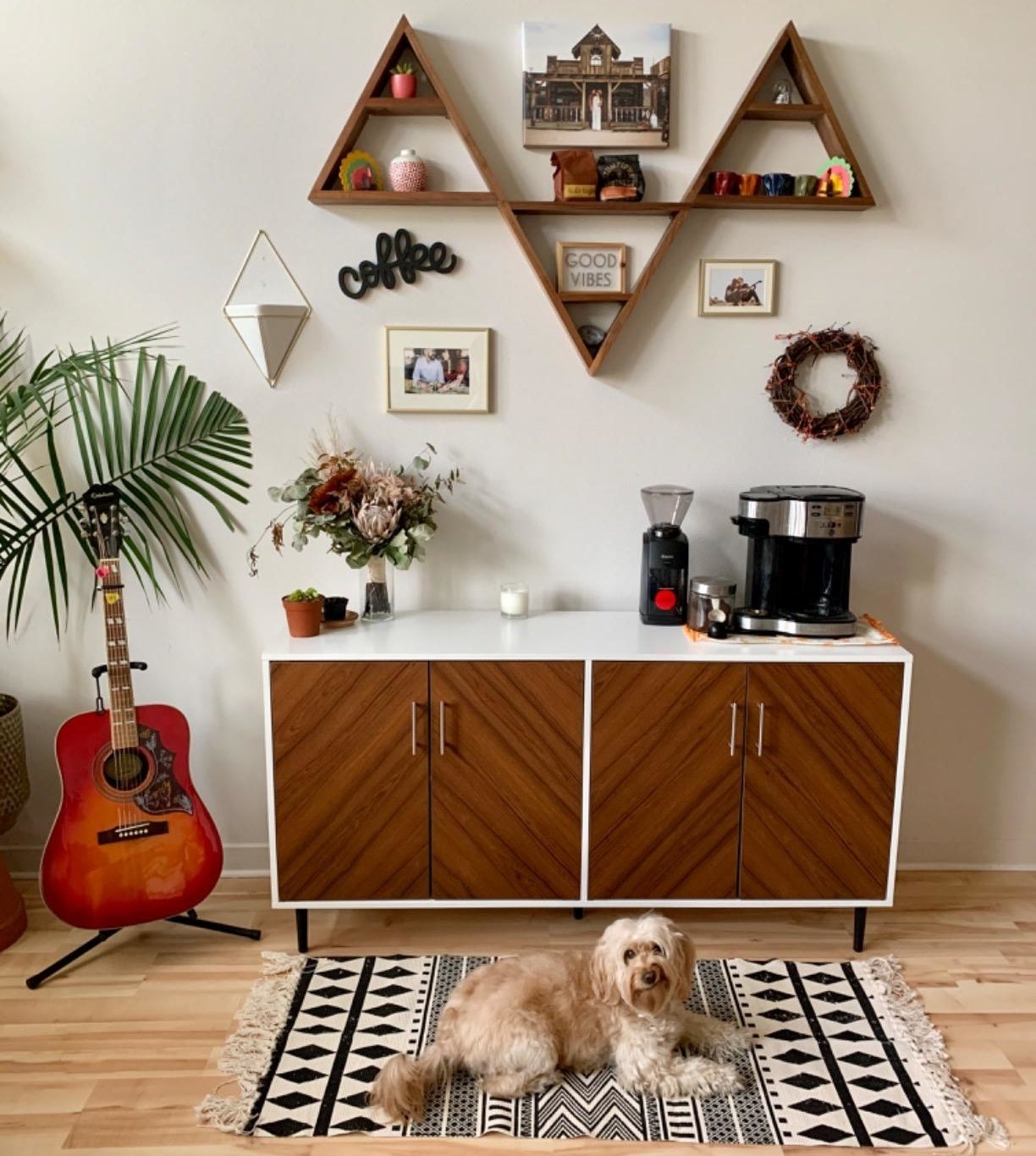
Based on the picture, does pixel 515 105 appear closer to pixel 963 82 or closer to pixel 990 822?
pixel 963 82

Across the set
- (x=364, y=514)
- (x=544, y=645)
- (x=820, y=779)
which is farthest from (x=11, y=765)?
(x=820, y=779)

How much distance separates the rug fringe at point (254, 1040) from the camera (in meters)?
2.36

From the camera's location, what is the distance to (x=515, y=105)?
305 cm

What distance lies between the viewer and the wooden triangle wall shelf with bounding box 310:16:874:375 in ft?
9.70

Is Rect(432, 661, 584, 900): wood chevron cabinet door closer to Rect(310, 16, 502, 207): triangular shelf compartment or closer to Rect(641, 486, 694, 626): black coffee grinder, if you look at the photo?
Rect(641, 486, 694, 626): black coffee grinder

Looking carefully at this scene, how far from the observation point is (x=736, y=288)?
3.14m

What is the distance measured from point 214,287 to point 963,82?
2195 mm

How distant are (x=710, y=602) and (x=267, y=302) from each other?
1.52m

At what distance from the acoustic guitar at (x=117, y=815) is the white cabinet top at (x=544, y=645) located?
0.42 m

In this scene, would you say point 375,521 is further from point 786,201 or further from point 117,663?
point 786,201

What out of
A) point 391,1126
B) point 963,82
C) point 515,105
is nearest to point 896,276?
point 963,82

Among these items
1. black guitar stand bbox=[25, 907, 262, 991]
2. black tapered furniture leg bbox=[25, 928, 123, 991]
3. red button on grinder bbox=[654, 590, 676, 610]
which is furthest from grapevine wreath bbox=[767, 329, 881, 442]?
black tapered furniture leg bbox=[25, 928, 123, 991]

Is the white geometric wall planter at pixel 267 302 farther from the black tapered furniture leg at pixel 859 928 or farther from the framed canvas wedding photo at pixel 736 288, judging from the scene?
the black tapered furniture leg at pixel 859 928

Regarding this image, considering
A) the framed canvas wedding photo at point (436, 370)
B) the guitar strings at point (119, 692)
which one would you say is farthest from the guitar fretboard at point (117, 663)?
the framed canvas wedding photo at point (436, 370)
